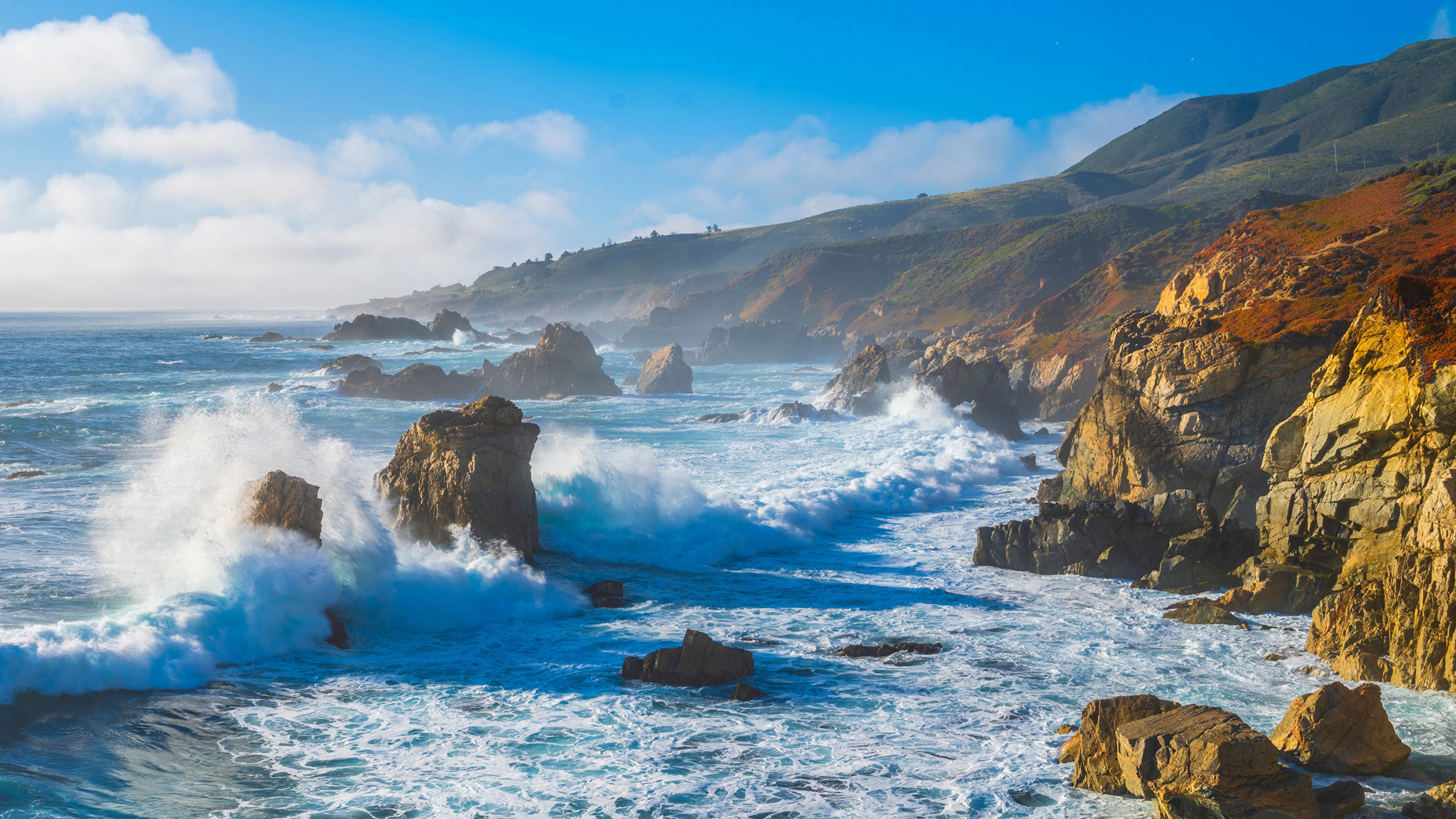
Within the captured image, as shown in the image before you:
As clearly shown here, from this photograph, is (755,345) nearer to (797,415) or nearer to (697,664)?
(797,415)

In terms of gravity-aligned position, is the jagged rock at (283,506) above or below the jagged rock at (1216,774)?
above

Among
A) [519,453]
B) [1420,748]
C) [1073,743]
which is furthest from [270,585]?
[1420,748]

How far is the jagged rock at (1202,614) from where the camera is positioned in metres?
13.7

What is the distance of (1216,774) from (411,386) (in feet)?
157

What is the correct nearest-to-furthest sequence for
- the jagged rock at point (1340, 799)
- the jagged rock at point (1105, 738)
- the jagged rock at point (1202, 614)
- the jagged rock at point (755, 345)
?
the jagged rock at point (1340, 799)
the jagged rock at point (1105, 738)
the jagged rock at point (1202, 614)
the jagged rock at point (755, 345)

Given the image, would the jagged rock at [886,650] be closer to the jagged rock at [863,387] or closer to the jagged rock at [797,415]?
the jagged rock at [797,415]

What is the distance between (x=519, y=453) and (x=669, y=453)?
15864 millimetres

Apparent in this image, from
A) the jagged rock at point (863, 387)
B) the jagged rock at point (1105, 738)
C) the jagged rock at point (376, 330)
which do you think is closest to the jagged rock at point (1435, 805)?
the jagged rock at point (1105, 738)

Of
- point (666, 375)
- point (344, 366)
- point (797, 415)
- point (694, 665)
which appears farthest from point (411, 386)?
point (694, 665)

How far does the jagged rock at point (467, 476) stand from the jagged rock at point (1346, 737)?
12.9m

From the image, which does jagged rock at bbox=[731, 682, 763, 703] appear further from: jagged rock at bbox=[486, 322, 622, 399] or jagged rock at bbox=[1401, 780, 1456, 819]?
jagged rock at bbox=[486, 322, 622, 399]

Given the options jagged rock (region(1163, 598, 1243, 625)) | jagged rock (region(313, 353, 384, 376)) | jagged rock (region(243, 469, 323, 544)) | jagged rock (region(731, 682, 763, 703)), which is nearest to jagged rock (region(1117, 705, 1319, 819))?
jagged rock (region(731, 682, 763, 703))

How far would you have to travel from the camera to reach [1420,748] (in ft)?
30.2

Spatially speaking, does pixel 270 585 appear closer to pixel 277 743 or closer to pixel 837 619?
pixel 277 743
